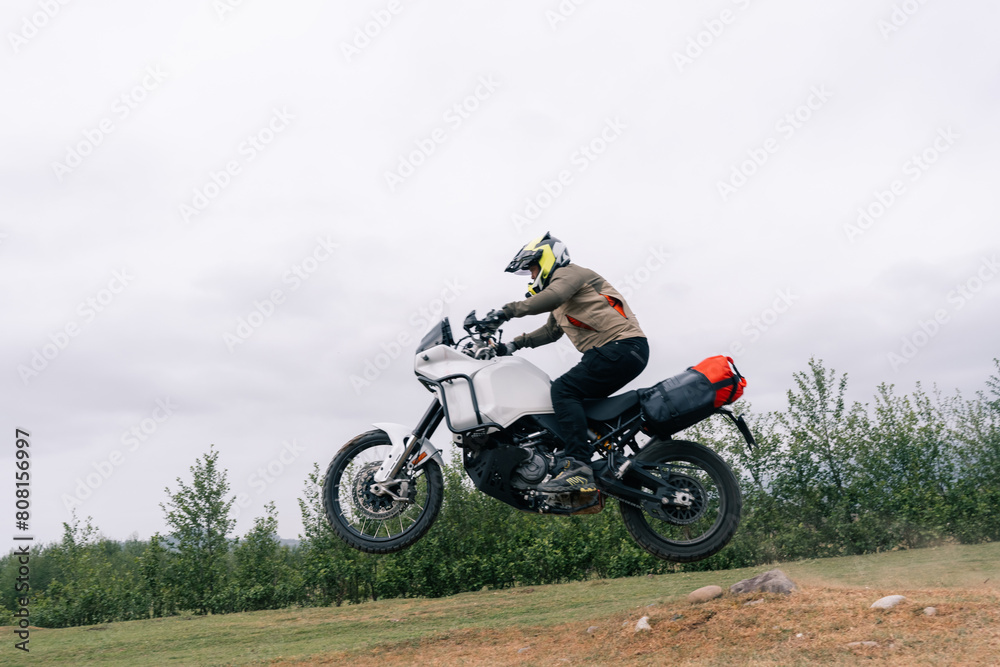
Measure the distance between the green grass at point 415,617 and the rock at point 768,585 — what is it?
0.97 m

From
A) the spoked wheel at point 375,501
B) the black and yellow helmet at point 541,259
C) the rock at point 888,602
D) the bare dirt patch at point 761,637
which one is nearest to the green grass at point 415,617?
the bare dirt patch at point 761,637

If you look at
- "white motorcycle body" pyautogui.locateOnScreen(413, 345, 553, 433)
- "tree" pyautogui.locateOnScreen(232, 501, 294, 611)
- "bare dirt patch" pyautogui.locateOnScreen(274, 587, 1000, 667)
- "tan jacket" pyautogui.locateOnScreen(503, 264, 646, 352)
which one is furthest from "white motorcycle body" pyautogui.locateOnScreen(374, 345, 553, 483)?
"tree" pyautogui.locateOnScreen(232, 501, 294, 611)

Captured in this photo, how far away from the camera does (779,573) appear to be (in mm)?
12398

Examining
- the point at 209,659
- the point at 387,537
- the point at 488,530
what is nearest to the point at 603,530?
the point at 488,530

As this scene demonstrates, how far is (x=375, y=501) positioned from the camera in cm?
827

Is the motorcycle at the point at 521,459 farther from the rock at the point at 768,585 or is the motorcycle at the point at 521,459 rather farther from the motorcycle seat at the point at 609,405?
the rock at the point at 768,585

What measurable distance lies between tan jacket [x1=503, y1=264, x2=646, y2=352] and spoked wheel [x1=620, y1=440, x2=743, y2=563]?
3.89 feet

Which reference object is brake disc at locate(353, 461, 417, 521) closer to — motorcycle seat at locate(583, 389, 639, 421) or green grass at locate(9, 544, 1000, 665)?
motorcycle seat at locate(583, 389, 639, 421)

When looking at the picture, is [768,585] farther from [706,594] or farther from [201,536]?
[201,536]

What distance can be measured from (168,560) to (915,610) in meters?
18.7

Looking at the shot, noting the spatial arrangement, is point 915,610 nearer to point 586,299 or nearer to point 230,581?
point 586,299

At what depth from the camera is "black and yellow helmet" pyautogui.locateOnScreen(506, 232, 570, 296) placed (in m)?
8.04

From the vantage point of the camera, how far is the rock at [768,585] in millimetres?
11992

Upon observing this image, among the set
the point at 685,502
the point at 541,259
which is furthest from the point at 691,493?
the point at 541,259
